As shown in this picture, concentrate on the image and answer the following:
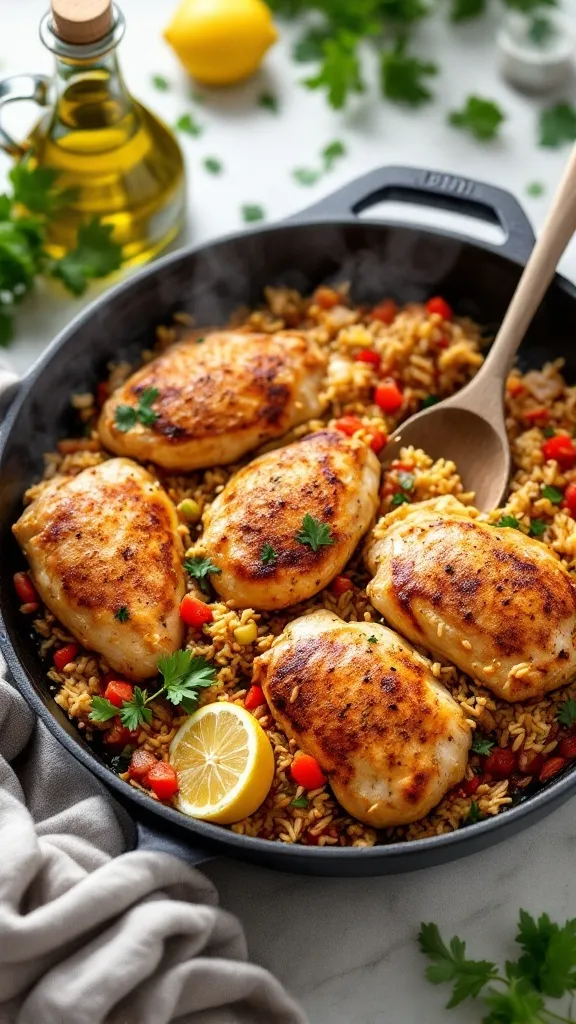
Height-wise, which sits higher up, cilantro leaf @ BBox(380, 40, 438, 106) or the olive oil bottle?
the olive oil bottle

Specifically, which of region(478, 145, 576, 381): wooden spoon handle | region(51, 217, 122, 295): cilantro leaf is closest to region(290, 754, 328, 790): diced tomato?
region(478, 145, 576, 381): wooden spoon handle

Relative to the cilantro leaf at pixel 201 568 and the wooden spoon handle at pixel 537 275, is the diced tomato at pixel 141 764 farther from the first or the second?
the wooden spoon handle at pixel 537 275

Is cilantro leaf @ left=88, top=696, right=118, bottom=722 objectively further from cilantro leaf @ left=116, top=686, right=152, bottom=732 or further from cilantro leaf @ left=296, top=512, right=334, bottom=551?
cilantro leaf @ left=296, top=512, right=334, bottom=551

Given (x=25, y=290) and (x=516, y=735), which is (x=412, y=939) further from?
(x=25, y=290)

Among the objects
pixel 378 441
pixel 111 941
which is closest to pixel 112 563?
pixel 378 441

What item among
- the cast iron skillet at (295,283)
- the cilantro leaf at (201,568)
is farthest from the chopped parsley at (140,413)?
the cilantro leaf at (201,568)

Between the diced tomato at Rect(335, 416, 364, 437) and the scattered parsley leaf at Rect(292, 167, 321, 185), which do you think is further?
the scattered parsley leaf at Rect(292, 167, 321, 185)
